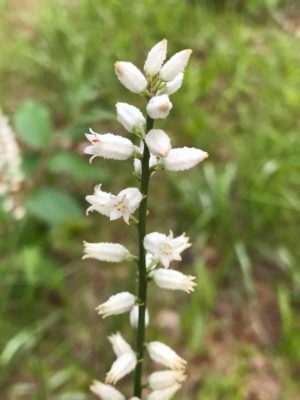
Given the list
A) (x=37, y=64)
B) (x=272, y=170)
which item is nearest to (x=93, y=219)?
(x=272, y=170)

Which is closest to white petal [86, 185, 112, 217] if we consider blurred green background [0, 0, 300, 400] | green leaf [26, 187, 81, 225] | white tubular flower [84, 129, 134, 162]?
white tubular flower [84, 129, 134, 162]

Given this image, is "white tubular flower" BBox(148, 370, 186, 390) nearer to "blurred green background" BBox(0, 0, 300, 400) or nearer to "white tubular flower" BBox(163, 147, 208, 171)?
"white tubular flower" BBox(163, 147, 208, 171)

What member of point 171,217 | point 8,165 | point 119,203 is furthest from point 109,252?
point 171,217

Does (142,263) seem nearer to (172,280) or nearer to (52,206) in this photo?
(172,280)

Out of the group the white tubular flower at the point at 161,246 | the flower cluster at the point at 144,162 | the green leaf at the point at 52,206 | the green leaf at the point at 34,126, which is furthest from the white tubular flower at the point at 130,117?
the green leaf at the point at 34,126

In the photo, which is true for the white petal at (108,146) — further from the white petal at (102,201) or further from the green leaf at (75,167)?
the green leaf at (75,167)

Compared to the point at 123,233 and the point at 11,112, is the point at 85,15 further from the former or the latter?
the point at 123,233
